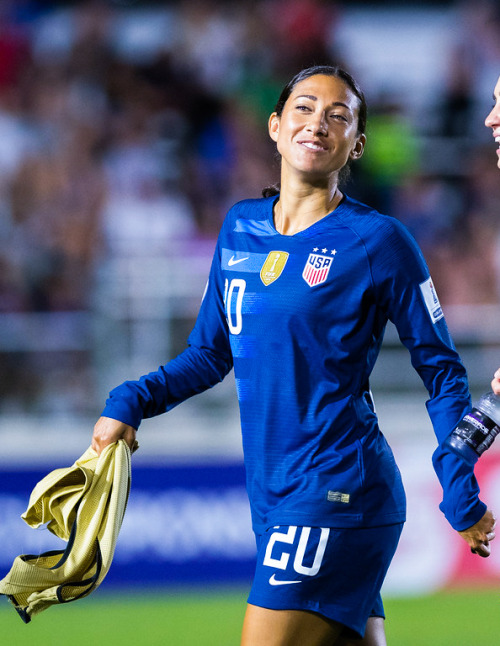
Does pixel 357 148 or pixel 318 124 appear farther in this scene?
pixel 357 148

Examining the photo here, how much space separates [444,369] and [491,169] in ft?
20.2

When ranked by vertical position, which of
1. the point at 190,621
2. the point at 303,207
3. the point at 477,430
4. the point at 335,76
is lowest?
the point at 190,621

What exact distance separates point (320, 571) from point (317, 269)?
82 centimetres

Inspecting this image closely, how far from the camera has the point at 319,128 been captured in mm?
3031

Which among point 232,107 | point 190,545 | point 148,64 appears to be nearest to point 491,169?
point 232,107

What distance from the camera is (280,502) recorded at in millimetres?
2895

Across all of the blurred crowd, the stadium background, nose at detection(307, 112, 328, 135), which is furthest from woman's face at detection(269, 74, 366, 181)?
the blurred crowd

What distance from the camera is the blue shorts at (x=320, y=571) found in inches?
110

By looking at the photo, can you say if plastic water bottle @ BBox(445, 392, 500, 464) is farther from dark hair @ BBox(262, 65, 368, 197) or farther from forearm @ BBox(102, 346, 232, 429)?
dark hair @ BBox(262, 65, 368, 197)

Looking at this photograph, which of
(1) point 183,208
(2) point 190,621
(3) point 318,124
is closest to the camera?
(3) point 318,124

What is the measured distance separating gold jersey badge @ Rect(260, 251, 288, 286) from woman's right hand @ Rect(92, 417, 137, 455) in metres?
0.60

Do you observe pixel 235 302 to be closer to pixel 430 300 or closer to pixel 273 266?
pixel 273 266

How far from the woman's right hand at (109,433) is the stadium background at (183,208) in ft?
10.3

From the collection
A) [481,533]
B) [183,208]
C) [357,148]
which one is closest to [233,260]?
[357,148]
